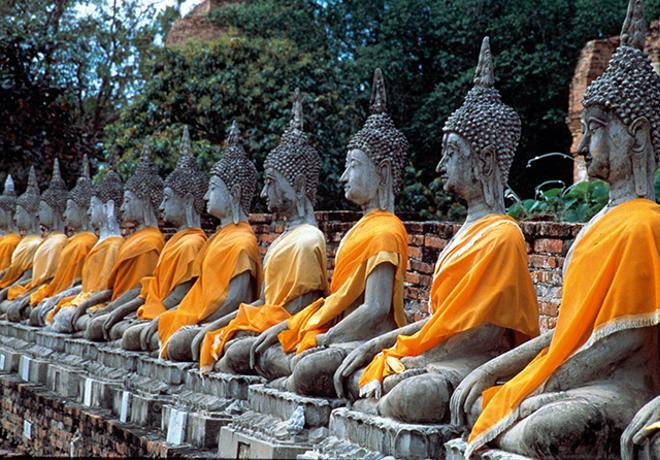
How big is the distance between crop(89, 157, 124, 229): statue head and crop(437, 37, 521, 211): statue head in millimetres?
6548

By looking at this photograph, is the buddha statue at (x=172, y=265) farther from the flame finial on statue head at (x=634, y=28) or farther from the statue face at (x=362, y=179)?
the flame finial on statue head at (x=634, y=28)

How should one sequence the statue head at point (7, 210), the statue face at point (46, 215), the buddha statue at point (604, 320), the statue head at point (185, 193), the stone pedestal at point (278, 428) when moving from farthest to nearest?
1. the statue head at point (7, 210)
2. the statue face at point (46, 215)
3. the statue head at point (185, 193)
4. the stone pedestal at point (278, 428)
5. the buddha statue at point (604, 320)

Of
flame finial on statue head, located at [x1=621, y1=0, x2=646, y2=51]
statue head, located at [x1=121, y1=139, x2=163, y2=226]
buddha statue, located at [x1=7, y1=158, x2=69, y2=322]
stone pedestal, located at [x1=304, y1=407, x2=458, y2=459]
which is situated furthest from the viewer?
buddha statue, located at [x1=7, y1=158, x2=69, y2=322]

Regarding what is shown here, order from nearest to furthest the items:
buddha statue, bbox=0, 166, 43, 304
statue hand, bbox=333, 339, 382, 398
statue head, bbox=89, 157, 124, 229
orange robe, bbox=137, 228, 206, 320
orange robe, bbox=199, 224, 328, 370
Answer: statue hand, bbox=333, 339, 382, 398 → orange robe, bbox=199, 224, 328, 370 → orange robe, bbox=137, 228, 206, 320 → statue head, bbox=89, 157, 124, 229 → buddha statue, bbox=0, 166, 43, 304

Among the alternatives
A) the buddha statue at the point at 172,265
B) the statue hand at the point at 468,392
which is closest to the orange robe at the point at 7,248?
the buddha statue at the point at 172,265

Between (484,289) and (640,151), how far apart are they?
110cm

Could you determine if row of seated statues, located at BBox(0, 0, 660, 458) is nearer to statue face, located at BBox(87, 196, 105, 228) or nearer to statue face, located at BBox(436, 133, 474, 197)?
statue face, located at BBox(436, 133, 474, 197)

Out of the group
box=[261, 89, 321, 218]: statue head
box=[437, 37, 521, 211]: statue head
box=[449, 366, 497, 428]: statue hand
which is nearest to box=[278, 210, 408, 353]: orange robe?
box=[437, 37, 521, 211]: statue head

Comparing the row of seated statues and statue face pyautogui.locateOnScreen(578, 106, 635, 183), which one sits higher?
statue face pyautogui.locateOnScreen(578, 106, 635, 183)

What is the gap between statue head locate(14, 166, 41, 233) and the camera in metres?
14.7

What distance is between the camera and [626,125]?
4648mm

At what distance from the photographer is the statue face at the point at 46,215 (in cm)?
1370

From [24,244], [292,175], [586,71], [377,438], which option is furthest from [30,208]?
[377,438]

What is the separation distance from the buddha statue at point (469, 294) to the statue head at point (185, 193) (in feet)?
13.3
